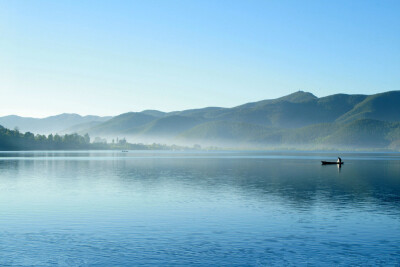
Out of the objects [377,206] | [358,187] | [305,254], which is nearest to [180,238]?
[305,254]

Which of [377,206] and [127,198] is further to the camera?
[127,198]

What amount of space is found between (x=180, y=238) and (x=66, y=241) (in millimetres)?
8664

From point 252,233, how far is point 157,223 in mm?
9432

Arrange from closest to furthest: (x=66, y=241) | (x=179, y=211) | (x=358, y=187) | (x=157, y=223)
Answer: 1. (x=66, y=241)
2. (x=157, y=223)
3. (x=179, y=211)
4. (x=358, y=187)

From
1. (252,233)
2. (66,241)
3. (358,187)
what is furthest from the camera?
(358,187)

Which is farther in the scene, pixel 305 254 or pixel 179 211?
pixel 179 211

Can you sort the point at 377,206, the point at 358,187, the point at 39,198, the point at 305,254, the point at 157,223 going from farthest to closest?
the point at 358,187, the point at 39,198, the point at 377,206, the point at 157,223, the point at 305,254

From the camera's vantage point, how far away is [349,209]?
5138 centimetres

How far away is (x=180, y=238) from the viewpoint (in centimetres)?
3619

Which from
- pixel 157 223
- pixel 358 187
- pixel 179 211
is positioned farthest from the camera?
pixel 358 187

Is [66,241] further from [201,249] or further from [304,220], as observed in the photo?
[304,220]

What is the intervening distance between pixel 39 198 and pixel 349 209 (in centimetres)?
3886

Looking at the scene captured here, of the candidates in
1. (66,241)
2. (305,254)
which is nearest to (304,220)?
(305,254)

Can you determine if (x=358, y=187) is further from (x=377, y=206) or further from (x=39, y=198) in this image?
(x=39, y=198)
